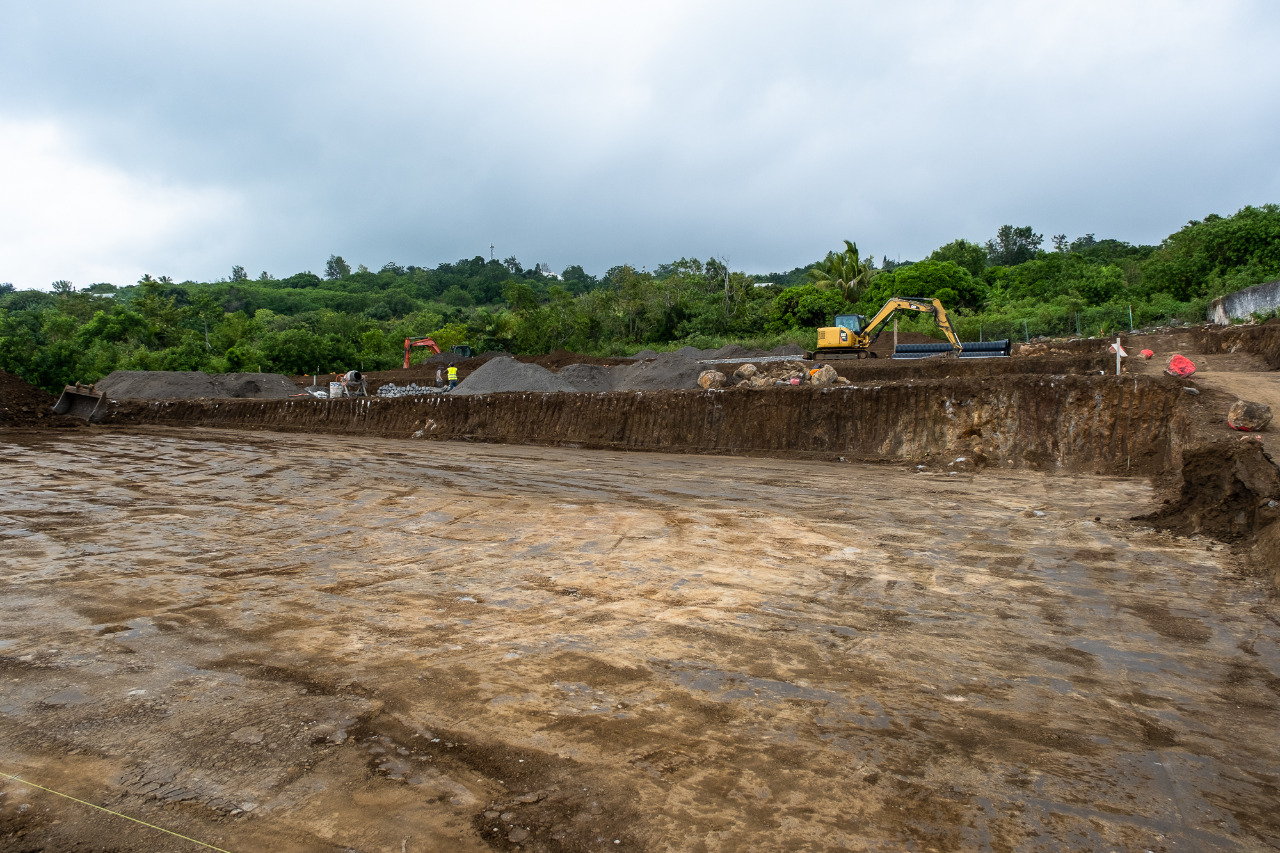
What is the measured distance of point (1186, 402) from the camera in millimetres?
12336

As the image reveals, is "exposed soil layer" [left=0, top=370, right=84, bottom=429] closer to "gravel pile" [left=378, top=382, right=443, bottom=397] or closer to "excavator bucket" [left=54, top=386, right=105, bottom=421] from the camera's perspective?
"excavator bucket" [left=54, top=386, right=105, bottom=421]

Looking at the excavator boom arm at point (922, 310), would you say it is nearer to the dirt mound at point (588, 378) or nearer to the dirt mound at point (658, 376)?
the dirt mound at point (658, 376)

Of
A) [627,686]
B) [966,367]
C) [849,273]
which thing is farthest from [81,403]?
[849,273]

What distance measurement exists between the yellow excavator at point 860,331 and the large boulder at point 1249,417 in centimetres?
1448

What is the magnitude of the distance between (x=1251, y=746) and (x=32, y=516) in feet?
32.3

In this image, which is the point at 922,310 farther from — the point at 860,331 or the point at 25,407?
the point at 25,407

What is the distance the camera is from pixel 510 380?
2894 centimetres

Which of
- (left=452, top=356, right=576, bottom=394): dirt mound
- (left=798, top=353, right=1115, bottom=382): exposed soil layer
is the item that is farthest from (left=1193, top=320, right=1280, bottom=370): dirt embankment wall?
(left=452, top=356, right=576, bottom=394): dirt mound

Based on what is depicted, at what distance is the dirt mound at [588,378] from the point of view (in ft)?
103

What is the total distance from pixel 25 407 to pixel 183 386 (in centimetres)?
1552

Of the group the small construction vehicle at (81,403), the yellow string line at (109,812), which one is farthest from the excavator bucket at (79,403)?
the yellow string line at (109,812)

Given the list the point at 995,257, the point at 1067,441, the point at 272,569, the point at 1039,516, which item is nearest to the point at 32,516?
the point at 272,569

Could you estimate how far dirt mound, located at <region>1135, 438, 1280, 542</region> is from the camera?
718 centimetres

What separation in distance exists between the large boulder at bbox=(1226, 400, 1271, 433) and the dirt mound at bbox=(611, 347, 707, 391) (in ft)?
57.5
